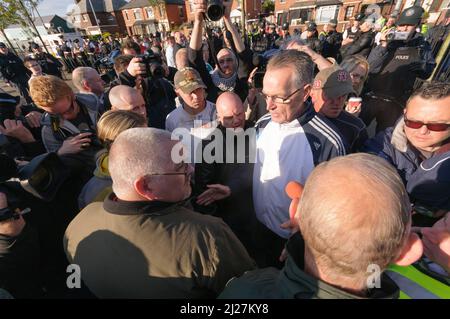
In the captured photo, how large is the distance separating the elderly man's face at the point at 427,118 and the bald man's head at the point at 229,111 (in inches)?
58.1

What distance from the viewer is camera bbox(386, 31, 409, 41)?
3.74m

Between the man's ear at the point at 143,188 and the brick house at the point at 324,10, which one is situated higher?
the brick house at the point at 324,10

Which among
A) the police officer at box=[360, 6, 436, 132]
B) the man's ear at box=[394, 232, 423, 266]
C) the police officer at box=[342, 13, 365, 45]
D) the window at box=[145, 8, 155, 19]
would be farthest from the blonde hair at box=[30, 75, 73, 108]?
the window at box=[145, 8, 155, 19]

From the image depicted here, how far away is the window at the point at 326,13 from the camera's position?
105 feet

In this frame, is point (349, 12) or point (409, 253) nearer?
point (409, 253)

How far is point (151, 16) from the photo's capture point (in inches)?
1895

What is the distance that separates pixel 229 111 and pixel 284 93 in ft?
2.34

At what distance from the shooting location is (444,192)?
1.69 metres

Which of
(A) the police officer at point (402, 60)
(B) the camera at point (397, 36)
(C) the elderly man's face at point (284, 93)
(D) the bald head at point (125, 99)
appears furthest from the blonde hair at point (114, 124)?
(B) the camera at point (397, 36)

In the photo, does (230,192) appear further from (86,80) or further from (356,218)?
(86,80)

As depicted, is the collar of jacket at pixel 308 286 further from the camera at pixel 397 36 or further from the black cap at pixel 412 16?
the black cap at pixel 412 16

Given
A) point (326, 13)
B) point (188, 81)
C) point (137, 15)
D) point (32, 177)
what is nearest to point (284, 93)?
point (188, 81)
